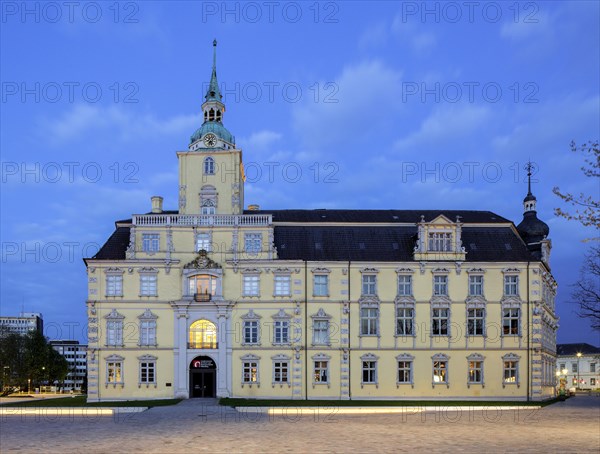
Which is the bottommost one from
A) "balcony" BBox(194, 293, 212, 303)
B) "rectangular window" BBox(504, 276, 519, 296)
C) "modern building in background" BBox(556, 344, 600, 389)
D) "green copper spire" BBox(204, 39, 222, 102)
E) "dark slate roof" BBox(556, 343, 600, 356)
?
"modern building in background" BBox(556, 344, 600, 389)

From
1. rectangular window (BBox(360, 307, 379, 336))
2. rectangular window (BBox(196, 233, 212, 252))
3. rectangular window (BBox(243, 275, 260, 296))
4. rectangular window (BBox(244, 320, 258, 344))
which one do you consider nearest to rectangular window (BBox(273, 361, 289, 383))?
rectangular window (BBox(244, 320, 258, 344))

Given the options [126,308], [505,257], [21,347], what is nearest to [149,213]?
[126,308]

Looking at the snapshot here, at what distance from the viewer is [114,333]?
184ft

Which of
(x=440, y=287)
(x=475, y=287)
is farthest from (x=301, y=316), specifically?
(x=475, y=287)

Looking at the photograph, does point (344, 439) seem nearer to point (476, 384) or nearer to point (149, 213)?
point (476, 384)

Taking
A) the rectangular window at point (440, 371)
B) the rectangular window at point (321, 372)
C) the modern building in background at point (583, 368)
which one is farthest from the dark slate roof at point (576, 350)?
the rectangular window at point (321, 372)

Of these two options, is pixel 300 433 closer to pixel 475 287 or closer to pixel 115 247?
pixel 475 287

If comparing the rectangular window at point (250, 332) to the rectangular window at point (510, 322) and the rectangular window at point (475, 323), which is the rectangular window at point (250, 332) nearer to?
the rectangular window at point (475, 323)

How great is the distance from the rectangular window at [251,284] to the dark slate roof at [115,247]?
34.8 ft

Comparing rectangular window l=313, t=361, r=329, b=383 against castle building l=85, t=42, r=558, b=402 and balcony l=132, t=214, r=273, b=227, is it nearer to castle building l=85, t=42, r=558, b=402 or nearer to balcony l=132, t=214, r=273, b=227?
castle building l=85, t=42, r=558, b=402

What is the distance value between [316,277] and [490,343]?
15731 millimetres

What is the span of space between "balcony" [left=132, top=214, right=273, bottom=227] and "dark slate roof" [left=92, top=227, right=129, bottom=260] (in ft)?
8.18

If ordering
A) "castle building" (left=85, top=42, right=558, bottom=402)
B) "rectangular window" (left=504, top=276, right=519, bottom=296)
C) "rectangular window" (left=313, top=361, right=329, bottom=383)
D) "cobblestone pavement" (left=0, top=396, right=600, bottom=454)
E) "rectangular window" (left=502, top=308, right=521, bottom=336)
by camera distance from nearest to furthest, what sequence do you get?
"cobblestone pavement" (left=0, top=396, right=600, bottom=454)
"castle building" (left=85, top=42, right=558, bottom=402)
"rectangular window" (left=313, top=361, right=329, bottom=383)
"rectangular window" (left=502, top=308, right=521, bottom=336)
"rectangular window" (left=504, top=276, right=519, bottom=296)

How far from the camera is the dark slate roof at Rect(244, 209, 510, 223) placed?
60.8m
